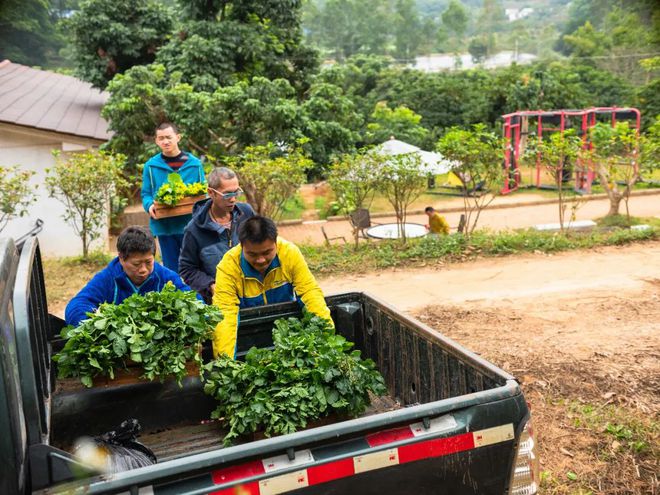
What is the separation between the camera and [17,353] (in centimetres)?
212

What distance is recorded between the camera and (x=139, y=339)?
3129 mm

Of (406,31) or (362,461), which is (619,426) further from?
(406,31)

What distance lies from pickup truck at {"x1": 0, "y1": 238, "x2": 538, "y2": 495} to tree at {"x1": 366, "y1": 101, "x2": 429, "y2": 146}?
74.2 feet

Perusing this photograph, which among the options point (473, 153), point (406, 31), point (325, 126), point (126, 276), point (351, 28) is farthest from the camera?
point (406, 31)

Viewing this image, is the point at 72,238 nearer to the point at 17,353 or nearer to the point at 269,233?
the point at 269,233

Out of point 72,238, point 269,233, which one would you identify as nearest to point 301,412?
point 269,233

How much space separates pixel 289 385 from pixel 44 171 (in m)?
13.0

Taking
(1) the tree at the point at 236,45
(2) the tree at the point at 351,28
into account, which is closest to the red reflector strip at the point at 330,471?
(1) the tree at the point at 236,45

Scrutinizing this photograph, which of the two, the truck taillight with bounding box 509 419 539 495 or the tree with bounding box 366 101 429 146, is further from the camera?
the tree with bounding box 366 101 429 146

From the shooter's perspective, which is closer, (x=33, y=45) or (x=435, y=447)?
(x=435, y=447)

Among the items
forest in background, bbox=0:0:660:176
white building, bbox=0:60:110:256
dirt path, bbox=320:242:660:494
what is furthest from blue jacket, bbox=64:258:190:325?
white building, bbox=0:60:110:256

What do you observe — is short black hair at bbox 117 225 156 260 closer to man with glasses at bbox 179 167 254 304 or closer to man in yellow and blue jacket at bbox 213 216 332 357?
man in yellow and blue jacket at bbox 213 216 332 357

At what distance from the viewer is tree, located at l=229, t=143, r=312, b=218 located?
10734mm

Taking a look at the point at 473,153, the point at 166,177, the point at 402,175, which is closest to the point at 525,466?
the point at 166,177
